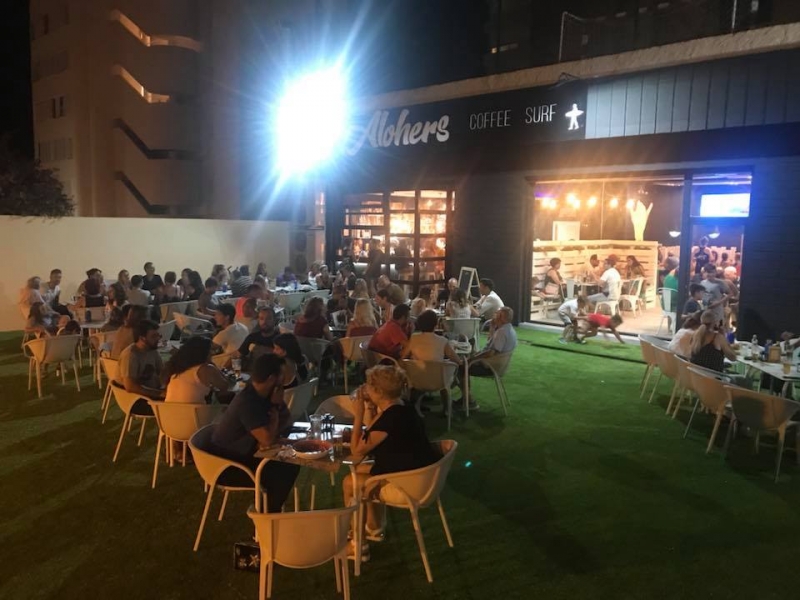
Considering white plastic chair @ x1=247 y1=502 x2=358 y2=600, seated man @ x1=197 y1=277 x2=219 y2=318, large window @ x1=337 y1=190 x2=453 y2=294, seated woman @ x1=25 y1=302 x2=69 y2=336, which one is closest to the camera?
white plastic chair @ x1=247 y1=502 x2=358 y2=600

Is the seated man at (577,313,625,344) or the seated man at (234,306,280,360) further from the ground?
the seated man at (234,306,280,360)

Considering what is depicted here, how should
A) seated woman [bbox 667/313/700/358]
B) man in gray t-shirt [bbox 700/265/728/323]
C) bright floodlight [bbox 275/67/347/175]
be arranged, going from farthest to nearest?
bright floodlight [bbox 275/67/347/175], man in gray t-shirt [bbox 700/265/728/323], seated woman [bbox 667/313/700/358]

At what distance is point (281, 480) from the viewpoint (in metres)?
4.07

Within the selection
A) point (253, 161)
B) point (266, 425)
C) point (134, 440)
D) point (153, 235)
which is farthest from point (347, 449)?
point (253, 161)

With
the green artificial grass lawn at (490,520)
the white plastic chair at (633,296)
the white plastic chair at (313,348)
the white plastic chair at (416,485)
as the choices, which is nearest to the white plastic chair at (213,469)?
the green artificial grass lawn at (490,520)

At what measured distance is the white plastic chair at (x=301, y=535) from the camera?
9.78 feet

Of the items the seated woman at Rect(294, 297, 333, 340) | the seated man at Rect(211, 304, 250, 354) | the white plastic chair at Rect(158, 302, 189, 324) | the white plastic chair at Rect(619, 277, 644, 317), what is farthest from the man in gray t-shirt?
the white plastic chair at Rect(158, 302, 189, 324)

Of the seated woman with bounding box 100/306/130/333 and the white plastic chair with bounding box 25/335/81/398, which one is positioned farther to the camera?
the seated woman with bounding box 100/306/130/333

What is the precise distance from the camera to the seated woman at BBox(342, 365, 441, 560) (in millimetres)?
3758

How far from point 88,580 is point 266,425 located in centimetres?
139

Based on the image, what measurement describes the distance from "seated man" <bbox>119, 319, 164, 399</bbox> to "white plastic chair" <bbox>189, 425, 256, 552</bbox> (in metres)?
1.61

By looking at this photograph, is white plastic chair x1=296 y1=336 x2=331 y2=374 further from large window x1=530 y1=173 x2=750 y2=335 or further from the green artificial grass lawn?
large window x1=530 y1=173 x2=750 y2=335

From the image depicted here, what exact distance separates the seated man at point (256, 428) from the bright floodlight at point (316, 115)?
1242cm

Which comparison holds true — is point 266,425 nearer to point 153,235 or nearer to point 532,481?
point 532,481
